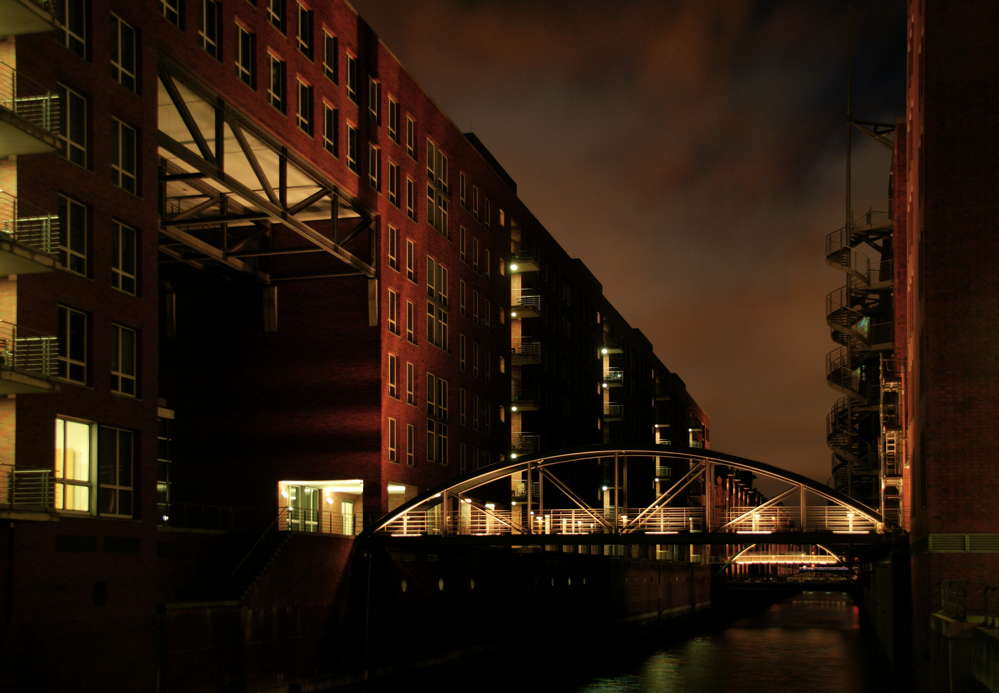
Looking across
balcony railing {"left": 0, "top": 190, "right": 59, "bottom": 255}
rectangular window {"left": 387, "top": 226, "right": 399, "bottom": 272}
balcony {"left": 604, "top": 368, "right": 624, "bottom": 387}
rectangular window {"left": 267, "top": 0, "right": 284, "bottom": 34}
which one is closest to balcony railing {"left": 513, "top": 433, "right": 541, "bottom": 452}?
rectangular window {"left": 387, "top": 226, "right": 399, "bottom": 272}

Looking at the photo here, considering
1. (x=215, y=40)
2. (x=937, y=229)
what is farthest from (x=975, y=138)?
(x=215, y=40)

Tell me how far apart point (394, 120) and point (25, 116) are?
21.9m

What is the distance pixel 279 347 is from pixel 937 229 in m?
23.7

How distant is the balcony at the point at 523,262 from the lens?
59.6 meters

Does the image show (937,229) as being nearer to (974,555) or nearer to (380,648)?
(974,555)

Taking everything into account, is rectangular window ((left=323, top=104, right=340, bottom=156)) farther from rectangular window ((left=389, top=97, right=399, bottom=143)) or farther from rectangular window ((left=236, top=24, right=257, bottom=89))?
rectangular window ((left=389, top=97, right=399, bottom=143))

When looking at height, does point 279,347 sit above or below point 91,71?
below

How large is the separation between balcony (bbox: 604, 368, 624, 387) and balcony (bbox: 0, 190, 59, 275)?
62641 millimetres

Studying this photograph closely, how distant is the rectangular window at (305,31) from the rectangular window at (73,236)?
1397 cm

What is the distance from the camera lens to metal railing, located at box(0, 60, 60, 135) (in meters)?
22.3

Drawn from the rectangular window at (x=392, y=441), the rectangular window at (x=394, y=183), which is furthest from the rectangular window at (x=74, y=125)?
the rectangular window at (x=394, y=183)

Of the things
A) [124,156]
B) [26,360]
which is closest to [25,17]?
[124,156]

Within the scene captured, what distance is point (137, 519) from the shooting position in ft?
82.8

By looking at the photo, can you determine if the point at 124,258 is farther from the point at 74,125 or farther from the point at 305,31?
the point at 305,31
